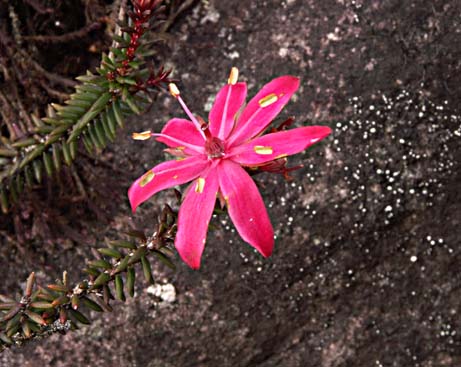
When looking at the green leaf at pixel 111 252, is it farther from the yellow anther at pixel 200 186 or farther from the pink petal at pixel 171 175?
the yellow anther at pixel 200 186

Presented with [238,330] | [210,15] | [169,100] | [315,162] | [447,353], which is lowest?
[447,353]

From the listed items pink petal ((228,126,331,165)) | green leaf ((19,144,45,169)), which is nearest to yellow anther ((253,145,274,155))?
pink petal ((228,126,331,165))

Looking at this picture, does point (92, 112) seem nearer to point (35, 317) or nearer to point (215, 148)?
point (215, 148)

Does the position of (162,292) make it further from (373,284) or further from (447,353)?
(447,353)

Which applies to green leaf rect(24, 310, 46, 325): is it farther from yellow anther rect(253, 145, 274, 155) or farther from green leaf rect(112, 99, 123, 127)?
yellow anther rect(253, 145, 274, 155)

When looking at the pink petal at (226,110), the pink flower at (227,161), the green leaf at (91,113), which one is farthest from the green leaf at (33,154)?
the pink petal at (226,110)

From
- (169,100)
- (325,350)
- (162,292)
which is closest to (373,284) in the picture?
(325,350)
